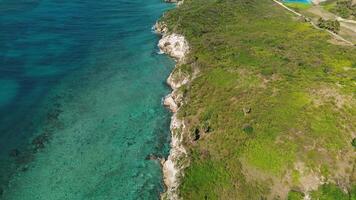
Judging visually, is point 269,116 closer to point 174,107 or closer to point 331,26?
point 174,107

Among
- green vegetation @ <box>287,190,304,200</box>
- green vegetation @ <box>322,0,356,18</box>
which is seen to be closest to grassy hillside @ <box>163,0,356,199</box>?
green vegetation @ <box>287,190,304,200</box>

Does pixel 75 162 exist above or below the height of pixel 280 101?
below

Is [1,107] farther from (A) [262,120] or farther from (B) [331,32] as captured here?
(B) [331,32]

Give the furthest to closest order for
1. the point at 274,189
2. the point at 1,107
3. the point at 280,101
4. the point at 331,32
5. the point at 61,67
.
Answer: the point at 331,32 → the point at 61,67 → the point at 1,107 → the point at 280,101 → the point at 274,189

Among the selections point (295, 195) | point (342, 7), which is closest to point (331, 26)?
point (342, 7)

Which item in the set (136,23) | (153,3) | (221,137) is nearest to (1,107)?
(221,137)

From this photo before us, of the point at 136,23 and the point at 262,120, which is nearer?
the point at 262,120
